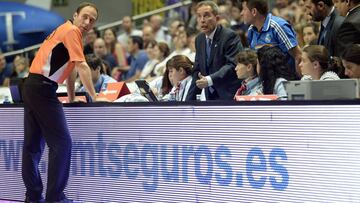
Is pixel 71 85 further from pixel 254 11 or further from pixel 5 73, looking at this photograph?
pixel 5 73

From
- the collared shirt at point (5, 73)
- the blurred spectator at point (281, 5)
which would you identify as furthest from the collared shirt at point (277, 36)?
the collared shirt at point (5, 73)

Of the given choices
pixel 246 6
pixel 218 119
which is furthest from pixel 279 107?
pixel 246 6

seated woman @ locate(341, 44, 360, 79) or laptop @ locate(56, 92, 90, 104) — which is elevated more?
seated woman @ locate(341, 44, 360, 79)

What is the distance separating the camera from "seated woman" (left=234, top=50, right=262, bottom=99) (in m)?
7.39

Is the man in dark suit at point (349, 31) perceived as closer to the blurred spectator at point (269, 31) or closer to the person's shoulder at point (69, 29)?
the blurred spectator at point (269, 31)

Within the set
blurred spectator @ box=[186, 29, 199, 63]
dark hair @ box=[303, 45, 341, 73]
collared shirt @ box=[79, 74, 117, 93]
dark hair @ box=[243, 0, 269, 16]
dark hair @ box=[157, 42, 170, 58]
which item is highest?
dark hair @ box=[243, 0, 269, 16]

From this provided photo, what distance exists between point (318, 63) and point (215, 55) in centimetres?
162

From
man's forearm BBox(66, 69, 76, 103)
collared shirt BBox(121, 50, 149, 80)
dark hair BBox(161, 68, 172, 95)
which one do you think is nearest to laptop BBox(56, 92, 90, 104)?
man's forearm BBox(66, 69, 76, 103)

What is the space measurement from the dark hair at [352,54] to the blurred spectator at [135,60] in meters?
6.73

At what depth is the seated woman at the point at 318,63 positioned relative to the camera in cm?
656

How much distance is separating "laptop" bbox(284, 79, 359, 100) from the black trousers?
2.15 metres

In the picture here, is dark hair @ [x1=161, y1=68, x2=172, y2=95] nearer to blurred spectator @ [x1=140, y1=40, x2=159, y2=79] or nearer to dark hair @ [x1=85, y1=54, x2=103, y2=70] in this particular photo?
dark hair @ [x1=85, y1=54, x2=103, y2=70]

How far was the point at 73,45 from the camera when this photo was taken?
705 centimetres

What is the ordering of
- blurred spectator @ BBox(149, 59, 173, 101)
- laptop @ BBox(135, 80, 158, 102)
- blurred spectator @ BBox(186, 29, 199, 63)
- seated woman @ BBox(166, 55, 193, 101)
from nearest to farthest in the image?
laptop @ BBox(135, 80, 158, 102), seated woman @ BBox(166, 55, 193, 101), blurred spectator @ BBox(149, 59, 173, 101), blurred spectator @ BBox(186, 29, 199, 63)
